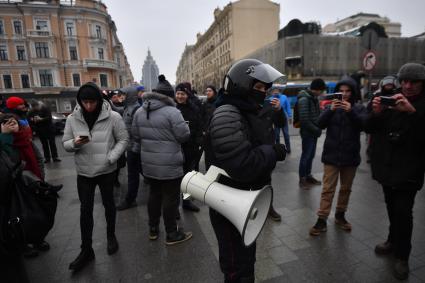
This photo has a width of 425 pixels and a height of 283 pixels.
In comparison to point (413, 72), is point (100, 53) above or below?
above

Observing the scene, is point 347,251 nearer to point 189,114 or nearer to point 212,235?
point 212,235

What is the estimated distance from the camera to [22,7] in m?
40.1

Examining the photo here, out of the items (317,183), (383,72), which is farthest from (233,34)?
(317,183)

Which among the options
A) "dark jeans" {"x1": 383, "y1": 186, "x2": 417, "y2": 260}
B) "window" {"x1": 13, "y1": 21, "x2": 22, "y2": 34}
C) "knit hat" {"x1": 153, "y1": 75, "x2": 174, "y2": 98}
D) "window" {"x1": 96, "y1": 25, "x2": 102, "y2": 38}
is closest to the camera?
"dark jeans" {"x1": 383, "y1": 186, "x2": 417, "y2": 260}

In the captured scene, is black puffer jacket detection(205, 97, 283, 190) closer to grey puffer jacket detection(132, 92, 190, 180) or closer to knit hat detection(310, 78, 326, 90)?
grey puffer jacket detection(132, 92, 190, 180)

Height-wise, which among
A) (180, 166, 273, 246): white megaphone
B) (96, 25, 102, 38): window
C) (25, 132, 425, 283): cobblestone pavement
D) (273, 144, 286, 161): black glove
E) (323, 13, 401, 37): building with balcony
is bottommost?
(25, 132, 425, 283): cobblestone pavement

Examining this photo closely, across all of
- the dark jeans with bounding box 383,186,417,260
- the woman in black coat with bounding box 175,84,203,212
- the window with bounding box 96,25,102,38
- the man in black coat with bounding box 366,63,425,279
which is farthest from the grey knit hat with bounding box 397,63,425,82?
the window with bounding box 96,25,102,38

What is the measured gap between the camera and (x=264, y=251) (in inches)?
122

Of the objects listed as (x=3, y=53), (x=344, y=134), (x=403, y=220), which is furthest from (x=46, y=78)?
(x=403, y=220)

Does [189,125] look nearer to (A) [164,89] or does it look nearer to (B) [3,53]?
(A) [164,89]

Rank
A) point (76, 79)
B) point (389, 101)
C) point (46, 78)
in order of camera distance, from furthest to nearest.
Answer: point (76, 79), point (46, 78), point (389, 101)

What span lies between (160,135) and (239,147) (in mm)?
1755

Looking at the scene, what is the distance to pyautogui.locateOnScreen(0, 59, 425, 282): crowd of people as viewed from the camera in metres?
1.80

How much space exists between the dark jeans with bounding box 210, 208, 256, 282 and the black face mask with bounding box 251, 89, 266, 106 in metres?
0.87
